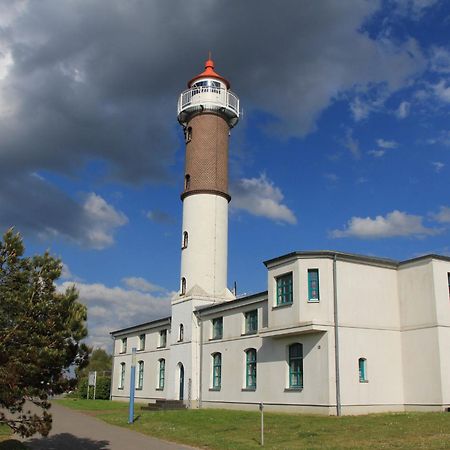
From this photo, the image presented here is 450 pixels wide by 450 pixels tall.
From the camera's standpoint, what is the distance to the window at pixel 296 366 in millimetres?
25205

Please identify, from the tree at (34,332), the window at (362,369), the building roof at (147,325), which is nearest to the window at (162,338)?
the building roof at (147,325)

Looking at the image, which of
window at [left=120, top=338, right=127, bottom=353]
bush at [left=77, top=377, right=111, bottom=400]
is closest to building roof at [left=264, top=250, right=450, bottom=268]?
window at [left=120, top=338, right=127, bottom=353]

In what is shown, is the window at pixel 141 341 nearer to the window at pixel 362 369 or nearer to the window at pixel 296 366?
the window at pixel 296 366

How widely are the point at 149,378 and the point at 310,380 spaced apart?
1834cm

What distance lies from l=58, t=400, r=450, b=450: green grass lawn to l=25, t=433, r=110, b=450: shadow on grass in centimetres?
252

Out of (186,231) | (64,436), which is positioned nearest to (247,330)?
(186,231)

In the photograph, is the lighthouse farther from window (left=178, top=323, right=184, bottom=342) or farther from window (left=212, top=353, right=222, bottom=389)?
window (left=212, top=353, right=222, bottom=389)

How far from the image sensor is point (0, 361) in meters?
10.6

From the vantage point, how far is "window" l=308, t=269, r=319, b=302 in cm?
2456

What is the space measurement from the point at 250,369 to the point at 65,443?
13465 millimetres

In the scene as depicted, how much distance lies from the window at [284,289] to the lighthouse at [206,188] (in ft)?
29.1

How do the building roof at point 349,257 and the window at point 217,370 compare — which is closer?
the building roof at point 349,257

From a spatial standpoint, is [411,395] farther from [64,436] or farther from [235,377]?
[64,436]

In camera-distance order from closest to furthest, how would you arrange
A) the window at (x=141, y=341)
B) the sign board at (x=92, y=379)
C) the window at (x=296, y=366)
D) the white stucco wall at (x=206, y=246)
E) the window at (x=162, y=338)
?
1. the window at (x=296, y=366)
2. the white stucco wall at (x=206, y=246)
3. the window at (x=162, y=338)
4. the window at (x=141, y=341)
5. the sign board at (x=92, y=379)
